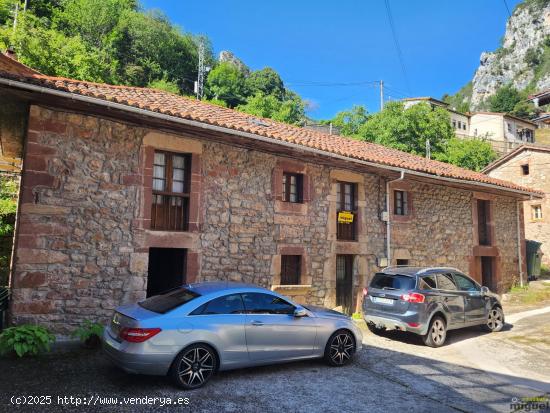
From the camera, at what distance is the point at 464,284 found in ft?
28.7

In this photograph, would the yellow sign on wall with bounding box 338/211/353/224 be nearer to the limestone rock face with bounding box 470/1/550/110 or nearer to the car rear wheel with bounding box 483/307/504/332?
A: the car rear wheel with bounding box 483/307/504/332

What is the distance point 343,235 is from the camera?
36.8 ft

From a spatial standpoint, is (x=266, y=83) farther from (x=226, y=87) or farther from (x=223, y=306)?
(x=223, y=306)

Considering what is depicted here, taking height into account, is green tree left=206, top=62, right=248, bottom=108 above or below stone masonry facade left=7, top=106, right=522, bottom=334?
above

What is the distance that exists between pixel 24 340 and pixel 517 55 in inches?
3796

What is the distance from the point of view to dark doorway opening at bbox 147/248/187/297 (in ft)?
28.7

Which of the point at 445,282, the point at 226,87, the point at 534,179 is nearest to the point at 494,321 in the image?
the point at 445,282

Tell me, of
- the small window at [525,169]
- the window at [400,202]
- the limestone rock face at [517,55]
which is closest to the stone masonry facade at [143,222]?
the window at [400,202]

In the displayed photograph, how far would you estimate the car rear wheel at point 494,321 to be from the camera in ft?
30.2

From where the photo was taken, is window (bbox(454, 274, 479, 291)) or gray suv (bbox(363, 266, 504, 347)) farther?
window (bbox(454, 274, 479, 291))

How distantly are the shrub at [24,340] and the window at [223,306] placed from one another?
9.28ft

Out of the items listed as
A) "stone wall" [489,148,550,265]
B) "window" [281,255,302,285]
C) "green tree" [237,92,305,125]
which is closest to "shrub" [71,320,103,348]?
"window" [281,255,302,285]

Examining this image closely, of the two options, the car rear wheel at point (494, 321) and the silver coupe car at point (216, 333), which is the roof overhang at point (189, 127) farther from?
the car rear wheel at point (494, 321)

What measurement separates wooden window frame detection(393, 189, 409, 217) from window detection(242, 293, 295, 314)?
777 centimetres
